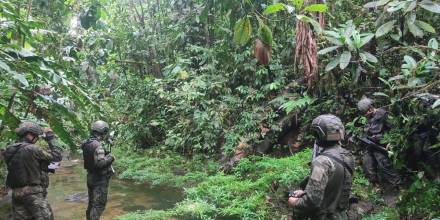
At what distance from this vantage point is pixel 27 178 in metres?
5.39

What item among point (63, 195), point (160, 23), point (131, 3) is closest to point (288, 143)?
point (63, 195)

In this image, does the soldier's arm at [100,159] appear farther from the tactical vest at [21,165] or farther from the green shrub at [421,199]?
the green shrub at [421,199]

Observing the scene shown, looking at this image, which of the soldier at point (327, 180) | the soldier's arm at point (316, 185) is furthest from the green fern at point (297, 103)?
the soldier's arm at point (316, 185)

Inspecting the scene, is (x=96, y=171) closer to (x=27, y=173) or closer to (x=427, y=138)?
(x=27, y=173)

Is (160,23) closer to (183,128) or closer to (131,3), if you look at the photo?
(131,3)

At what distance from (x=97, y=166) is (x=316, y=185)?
3.73 meters

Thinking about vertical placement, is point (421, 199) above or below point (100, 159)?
below

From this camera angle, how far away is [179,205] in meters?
7.28

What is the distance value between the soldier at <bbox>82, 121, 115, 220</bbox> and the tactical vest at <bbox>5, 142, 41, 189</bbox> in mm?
923

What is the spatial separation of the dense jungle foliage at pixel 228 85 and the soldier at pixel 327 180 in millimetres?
854

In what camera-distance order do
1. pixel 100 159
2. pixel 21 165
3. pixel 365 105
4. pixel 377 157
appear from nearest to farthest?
pixel 21 165 < pixel 100 159 < pixel 377 157 < pixel 365 105

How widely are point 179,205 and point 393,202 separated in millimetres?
3277

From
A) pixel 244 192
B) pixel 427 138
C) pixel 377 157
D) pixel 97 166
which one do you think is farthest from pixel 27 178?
pixel 427 138

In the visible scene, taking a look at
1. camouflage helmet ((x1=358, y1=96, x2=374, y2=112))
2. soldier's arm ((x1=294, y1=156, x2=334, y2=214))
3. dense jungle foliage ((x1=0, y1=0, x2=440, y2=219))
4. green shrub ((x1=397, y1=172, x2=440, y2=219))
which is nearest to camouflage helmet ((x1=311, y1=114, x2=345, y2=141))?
soldier's arm ((x1=294, y1=156, x2=334, y2=214))
